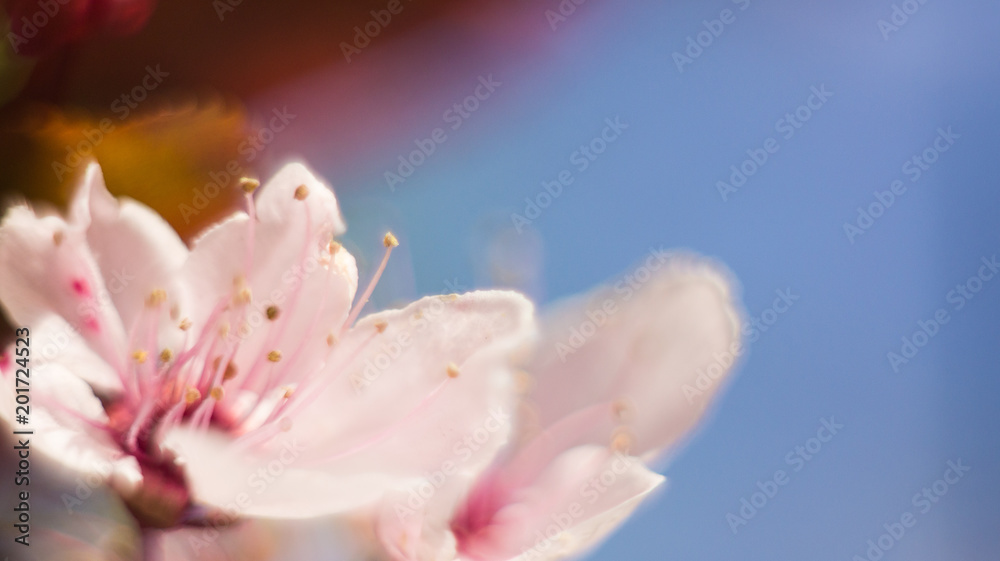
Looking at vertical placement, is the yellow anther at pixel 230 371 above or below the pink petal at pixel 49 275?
below

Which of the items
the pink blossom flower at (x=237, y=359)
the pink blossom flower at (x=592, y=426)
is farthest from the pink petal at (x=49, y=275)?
the pink blossom flower at (x=592, y=426)

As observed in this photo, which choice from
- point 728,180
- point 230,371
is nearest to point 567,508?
point 230,371

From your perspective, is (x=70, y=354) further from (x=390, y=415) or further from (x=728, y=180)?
(x=728, y=180)

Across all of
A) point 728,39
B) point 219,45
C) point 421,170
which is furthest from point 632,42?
point 219,45

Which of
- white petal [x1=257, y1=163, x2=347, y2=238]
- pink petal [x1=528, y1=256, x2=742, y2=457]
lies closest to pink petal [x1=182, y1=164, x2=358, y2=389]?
white petal [x1=257, y1=163, x2=347, y2=238]

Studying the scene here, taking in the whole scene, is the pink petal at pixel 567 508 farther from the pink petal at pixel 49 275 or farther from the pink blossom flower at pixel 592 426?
the pink petal at pixel 49 275

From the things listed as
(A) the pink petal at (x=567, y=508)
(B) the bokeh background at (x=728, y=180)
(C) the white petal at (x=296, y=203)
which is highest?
(B) the bokeh background at (x=728, y=180)

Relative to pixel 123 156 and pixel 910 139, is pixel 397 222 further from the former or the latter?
pixel 910 139
